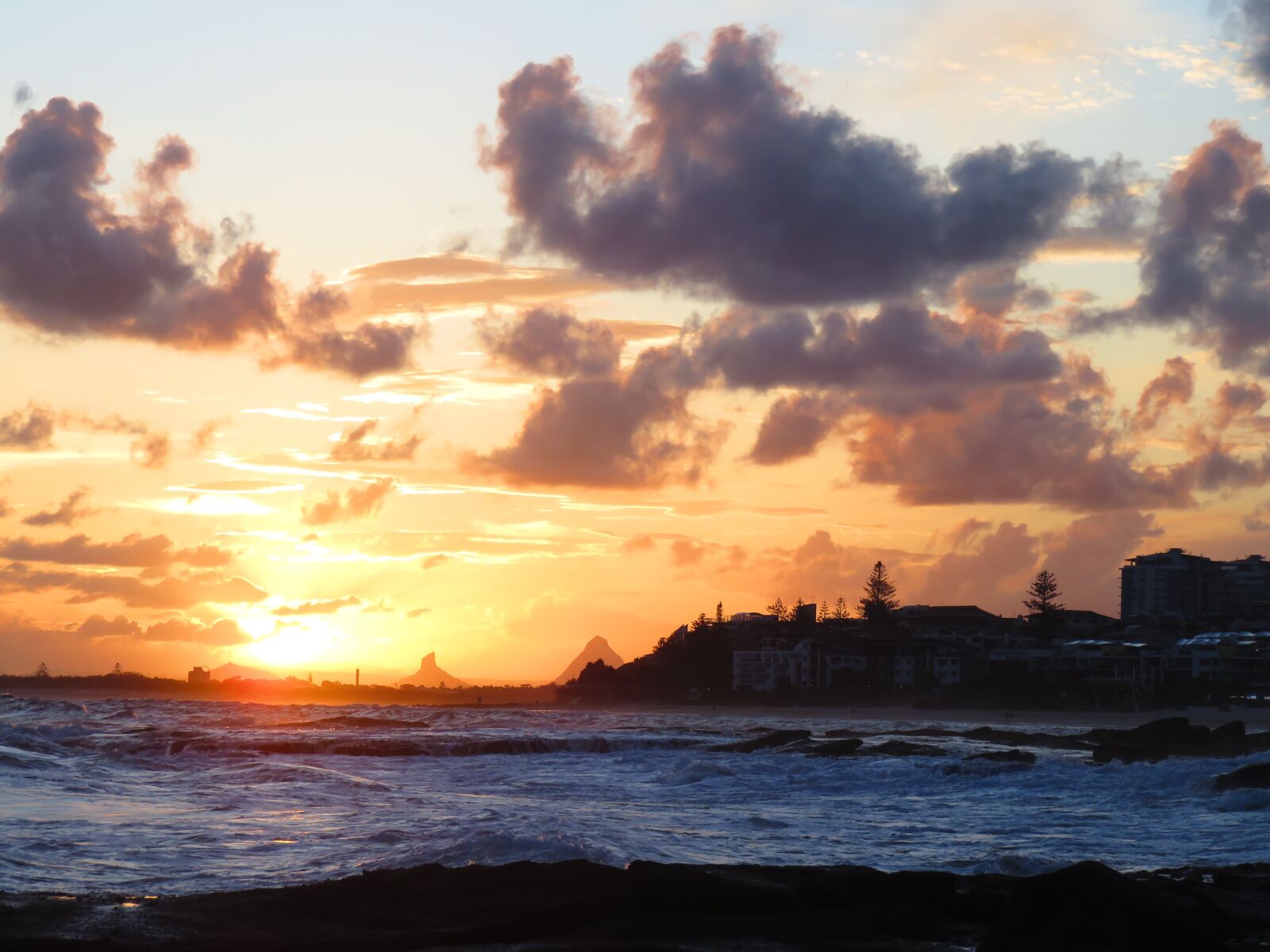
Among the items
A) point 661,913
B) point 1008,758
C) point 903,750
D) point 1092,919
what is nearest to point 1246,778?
point 1008,758

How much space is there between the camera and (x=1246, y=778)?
33562mm

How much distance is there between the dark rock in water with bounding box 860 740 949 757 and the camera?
2032 inches

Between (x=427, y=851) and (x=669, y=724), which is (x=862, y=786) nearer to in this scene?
(x=427, y=851)

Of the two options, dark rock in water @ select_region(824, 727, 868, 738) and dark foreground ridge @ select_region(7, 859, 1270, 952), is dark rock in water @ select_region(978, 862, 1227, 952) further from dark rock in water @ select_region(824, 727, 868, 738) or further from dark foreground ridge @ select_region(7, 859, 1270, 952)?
dark rock in water @ select_region(824, 727, 868, 738)

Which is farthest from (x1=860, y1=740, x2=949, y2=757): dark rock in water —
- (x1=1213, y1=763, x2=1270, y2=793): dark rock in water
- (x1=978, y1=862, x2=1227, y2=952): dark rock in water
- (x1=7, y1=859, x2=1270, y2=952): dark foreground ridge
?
(x1=978, y1=862, x2=1227, y2=952): dark rock in water

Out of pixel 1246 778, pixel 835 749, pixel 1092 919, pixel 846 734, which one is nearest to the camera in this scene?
pixel 1092 919

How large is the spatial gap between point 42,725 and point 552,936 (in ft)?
185

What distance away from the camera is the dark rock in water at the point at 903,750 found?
169 feet

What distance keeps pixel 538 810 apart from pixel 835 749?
1071 inches

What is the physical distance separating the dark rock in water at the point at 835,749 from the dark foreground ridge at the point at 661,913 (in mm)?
35817

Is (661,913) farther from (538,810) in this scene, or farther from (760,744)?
(760,744)

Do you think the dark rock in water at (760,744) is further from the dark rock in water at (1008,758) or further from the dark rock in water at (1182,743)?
the dark rock in water at (1182,743)

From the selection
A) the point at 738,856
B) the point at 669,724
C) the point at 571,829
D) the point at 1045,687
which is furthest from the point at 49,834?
the point at 1045,687

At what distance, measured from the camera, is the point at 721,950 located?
13273 millimetres
